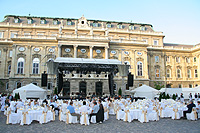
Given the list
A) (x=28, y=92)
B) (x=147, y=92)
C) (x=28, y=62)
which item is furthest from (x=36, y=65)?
(x=147, y=92)

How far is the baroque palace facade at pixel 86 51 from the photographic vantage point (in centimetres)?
3625

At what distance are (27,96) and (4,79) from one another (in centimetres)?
1841

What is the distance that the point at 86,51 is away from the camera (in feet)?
126

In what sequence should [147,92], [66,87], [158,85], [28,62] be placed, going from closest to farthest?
[147,92] < [66,87] < [28,62] < [158,85]

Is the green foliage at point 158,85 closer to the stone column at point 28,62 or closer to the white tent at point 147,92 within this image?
the white tent at point 147,92

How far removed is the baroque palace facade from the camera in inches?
1427

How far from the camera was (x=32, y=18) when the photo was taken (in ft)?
146

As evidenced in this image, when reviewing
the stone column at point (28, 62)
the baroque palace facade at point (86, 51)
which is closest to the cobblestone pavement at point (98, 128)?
the baroque palace facade at point (86, 51)

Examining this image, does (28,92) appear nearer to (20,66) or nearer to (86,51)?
(20,66)

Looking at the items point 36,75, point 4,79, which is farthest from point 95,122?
point 4,79

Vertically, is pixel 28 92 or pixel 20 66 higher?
pixel 20 66

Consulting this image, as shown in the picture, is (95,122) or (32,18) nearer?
(95,122)

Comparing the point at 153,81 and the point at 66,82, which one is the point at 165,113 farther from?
the point at 153,81

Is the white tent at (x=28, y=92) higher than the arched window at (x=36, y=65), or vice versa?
the arched window at (x=36, y=65)
